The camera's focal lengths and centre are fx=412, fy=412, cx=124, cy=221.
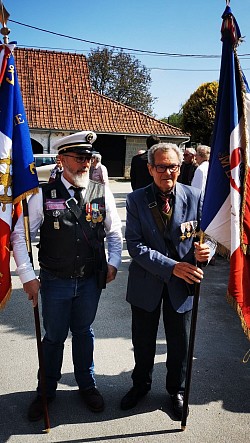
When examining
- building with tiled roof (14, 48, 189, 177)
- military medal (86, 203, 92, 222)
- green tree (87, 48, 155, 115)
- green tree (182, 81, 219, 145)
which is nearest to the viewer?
military medal (86, 203, 92, 222)

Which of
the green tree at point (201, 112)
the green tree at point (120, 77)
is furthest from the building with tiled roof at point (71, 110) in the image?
the green tree at point (120, 77)

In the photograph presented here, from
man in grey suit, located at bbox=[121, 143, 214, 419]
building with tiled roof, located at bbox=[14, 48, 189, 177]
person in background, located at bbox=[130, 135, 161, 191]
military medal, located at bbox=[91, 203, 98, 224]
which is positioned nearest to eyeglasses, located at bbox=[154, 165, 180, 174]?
man in grey suit, located at bbox=[121, 143, 214, 419]

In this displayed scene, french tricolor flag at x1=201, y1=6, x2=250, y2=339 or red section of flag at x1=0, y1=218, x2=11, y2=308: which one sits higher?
french tricolor flag at x1=201, y1=6, x2=250, y2=339

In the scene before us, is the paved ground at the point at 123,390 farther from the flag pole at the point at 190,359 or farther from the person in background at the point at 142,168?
the person in background at the point at 142,168

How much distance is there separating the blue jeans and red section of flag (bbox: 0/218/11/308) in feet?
0.84

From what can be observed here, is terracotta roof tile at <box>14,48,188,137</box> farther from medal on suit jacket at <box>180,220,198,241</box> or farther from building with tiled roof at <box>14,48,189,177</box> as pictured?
medal on suit jacket at <box>180,220,198,241</box>

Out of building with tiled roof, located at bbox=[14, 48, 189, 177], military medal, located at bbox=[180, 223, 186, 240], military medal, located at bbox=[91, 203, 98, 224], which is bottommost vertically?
military medal, located at bbox=[180, 223, 186, 240]

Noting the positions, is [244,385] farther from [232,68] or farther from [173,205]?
[232,68]

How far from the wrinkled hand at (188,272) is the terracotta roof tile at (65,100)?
1789 cm

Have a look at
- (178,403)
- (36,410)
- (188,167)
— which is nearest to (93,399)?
(36,410)

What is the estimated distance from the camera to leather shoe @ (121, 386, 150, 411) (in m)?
3.09

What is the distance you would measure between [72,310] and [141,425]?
94 centimetres

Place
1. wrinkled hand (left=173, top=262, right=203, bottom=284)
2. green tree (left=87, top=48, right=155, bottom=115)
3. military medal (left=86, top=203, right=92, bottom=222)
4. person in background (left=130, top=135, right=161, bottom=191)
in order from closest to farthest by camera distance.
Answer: wrinkled hand (left=173, top=262, right=203, bottom=284) → military medal (left=86, top=203, right=92, bottom=222) → person in background (left=130, top=135, right=161, bottom=191) → green tree (left=87, top=48, right=155, bottom=115)

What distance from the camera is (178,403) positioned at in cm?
305
